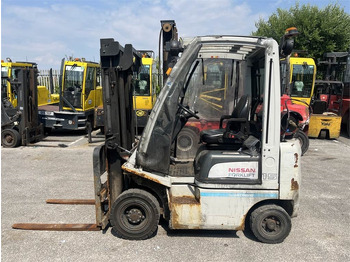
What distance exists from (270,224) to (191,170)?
1162mm

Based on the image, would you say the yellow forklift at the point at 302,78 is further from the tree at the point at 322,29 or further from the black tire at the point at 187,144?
the black tire at the point at 187,144

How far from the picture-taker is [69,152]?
340 inches

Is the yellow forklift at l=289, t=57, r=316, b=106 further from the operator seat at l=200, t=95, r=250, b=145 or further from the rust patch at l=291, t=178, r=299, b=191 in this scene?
the rust patch at l=291, t=178, r=299, b=191

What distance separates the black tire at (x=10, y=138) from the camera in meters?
9.14

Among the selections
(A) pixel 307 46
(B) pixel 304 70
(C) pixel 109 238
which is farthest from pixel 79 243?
(A) pixel 307 46

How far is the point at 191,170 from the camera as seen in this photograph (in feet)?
12.9

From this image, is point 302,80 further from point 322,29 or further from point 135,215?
point 135,215

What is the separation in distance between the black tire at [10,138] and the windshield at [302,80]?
32.2 feet

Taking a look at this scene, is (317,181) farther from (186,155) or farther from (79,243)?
(79,243)

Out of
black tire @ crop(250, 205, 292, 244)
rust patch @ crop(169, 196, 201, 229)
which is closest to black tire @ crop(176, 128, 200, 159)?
rust patch @ crop(169, 196, 201, 229)

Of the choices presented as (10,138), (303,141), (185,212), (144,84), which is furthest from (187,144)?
(10,138)

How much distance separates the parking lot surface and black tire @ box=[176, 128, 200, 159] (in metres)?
1.19

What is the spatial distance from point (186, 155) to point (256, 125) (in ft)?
4.21

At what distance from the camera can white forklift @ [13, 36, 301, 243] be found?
11.0ft
